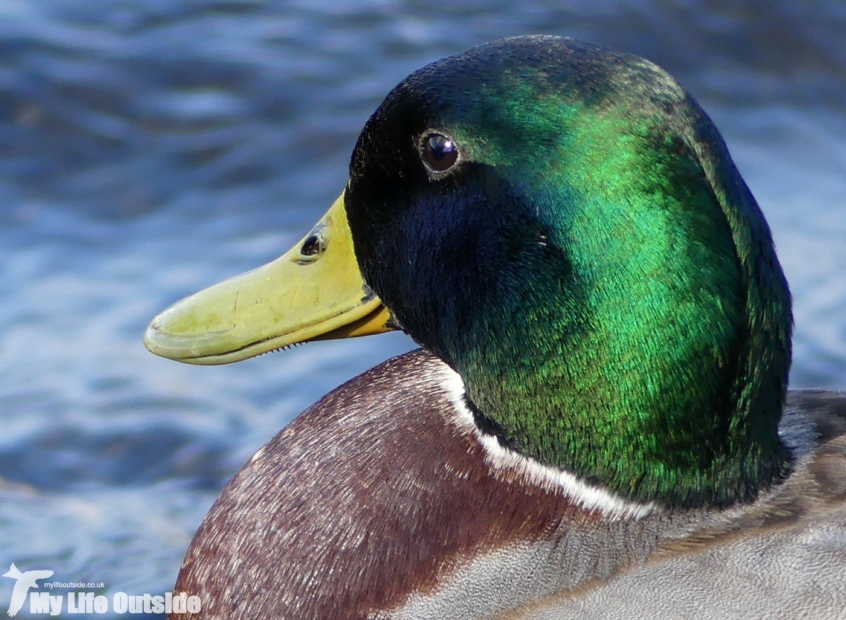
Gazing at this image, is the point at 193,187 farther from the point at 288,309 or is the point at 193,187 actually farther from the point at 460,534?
the point at 460,534

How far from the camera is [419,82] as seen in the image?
2.41 m

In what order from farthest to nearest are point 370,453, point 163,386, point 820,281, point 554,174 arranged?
point 820,281 → point 163,386 → point 370,453 → point 554,174

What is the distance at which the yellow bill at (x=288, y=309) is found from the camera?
8.97ft

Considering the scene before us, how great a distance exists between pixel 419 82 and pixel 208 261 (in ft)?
7.68

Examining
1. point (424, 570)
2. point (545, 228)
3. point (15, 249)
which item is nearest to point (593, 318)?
point (545, 228)

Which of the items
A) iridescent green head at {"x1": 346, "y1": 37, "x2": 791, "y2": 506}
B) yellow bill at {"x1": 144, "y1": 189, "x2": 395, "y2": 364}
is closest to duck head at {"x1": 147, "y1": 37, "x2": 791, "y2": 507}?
iridescent green head at {"x1": 346, "y1": 37, "x2": 791, "y2": 506}

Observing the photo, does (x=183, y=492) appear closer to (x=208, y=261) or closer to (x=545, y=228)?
(x=208, y=261)

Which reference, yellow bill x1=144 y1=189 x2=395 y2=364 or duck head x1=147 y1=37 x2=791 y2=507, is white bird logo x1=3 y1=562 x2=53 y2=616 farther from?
duck head x1=147 y1=37 x2=791 y2=507

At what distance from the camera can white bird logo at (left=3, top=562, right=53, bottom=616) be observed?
3.38 m

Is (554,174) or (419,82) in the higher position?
(419,82)

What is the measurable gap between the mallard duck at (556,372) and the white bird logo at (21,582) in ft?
2.90

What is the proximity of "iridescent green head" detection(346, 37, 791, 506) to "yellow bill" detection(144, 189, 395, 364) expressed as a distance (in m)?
0.23

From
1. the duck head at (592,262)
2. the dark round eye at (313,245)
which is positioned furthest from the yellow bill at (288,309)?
the duck head at (592,262)

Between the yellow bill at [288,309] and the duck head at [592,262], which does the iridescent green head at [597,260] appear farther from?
the yellow bill at [288,309]
